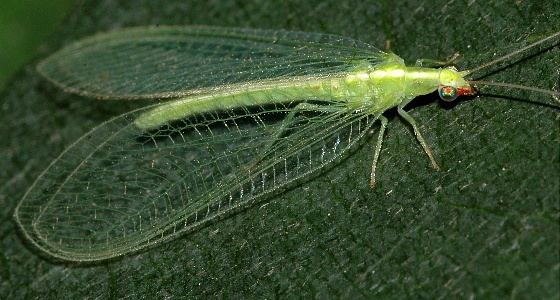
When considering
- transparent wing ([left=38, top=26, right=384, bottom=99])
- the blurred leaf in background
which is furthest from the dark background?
the blurred leaf in background

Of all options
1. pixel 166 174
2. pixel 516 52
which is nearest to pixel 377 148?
pixel 516 52

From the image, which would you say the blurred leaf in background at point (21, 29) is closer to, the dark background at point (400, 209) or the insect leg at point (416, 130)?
the dark background at point (400, 209)

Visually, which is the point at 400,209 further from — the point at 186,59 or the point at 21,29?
the point at 21,29

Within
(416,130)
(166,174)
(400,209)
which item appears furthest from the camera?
(166,174)

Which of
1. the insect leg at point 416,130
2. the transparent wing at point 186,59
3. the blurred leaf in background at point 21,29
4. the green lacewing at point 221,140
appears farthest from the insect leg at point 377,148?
the blurred leaf in background at point 21,29

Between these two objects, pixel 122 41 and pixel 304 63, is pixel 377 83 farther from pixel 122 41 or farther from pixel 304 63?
pixel 122 41

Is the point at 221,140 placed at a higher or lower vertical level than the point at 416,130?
lower
